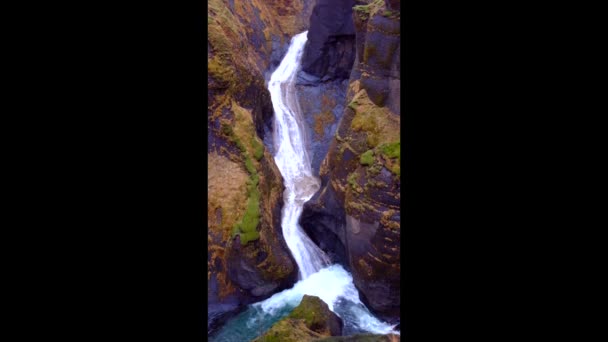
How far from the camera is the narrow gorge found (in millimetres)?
12711

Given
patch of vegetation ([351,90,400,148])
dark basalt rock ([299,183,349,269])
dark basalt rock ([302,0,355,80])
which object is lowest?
dark basalt rock ([299,183,349,269])

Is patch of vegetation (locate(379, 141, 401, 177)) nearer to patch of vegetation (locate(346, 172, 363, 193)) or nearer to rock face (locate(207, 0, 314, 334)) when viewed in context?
patch of vegetation (locate(346, 172, 363, 193))

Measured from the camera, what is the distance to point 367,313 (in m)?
13.6

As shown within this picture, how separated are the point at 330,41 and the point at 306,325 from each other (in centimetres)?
2020

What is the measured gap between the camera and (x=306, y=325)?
454 inches

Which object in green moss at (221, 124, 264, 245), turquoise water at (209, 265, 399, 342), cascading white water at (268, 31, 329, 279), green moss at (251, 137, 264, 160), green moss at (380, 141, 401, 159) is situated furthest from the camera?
cascading white water at (268, 31, 329, 279)

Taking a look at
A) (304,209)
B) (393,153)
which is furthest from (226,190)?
(393,153)

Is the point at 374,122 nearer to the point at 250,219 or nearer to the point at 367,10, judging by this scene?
the point at 367,10

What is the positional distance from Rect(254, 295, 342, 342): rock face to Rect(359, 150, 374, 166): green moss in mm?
5835

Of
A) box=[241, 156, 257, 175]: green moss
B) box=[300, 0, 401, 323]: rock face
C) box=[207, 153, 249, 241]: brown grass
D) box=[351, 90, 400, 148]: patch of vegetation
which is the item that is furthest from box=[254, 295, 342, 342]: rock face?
box=[351, 90, 400, 148]: patch of vegetation

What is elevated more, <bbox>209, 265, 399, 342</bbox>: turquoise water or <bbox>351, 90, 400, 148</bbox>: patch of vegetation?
<bbox>351, 90, 400, 148</bbox>: patch of vegetation

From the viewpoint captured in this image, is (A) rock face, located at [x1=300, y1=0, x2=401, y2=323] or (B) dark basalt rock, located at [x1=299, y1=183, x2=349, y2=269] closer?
(A) rock face, located at [x1=300, y1=0, x2=401, y2=323]

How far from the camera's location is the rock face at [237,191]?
13.2 metres
